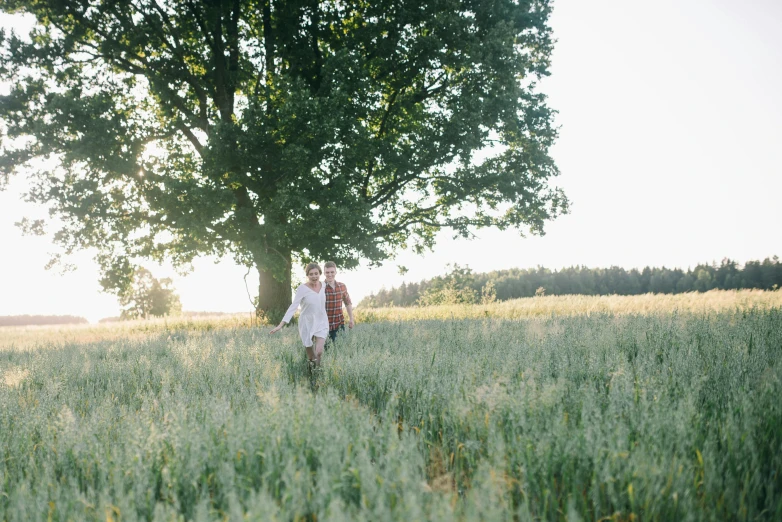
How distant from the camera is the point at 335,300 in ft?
32.7

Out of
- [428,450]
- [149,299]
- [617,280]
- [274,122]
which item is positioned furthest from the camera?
[617,280]

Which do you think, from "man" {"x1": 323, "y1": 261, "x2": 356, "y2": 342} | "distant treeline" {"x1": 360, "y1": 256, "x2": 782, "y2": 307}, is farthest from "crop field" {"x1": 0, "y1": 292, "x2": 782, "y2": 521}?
"distant treeline" {"x1": 360, "y1": 256, "x2": 782, "y2": 307}

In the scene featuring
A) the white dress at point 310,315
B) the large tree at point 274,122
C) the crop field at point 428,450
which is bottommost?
the crop field at point 428,450

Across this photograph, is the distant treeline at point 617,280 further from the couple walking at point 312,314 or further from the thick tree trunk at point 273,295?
the couple walking at point 312,314

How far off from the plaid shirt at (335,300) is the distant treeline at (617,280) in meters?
61.3

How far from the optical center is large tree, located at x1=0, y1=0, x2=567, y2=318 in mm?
15070

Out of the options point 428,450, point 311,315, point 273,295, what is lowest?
point 428,450

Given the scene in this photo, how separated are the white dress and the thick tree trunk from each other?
36.3 feet

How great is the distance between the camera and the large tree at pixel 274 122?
1507cm

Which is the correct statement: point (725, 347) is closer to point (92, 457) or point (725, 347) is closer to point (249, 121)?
point (92, 457)

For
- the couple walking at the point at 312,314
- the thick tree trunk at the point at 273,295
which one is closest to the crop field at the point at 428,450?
the couple walking at the point at 312,314

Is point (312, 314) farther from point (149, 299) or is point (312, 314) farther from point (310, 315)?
point (149, 299)

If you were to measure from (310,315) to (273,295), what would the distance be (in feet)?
38.2

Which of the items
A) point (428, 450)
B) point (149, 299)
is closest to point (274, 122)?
point (428, 450)
